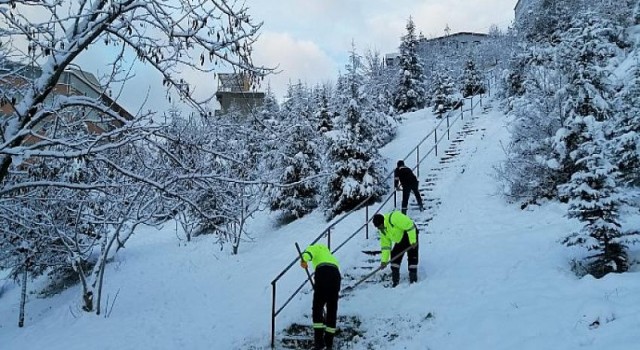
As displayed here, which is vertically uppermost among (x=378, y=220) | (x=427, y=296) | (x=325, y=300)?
(x=378, y=220)

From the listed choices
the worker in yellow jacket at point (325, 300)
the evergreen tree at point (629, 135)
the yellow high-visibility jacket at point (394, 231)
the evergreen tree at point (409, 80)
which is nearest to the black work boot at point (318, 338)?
the worker in yellow jacket at point (325, 300)

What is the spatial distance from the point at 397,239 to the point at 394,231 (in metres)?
0.17

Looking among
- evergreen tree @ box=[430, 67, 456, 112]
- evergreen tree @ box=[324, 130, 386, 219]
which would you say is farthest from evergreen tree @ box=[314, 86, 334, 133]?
evergreen tree @ box=[430, 67, 456, 112]

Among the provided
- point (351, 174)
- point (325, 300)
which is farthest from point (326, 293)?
point (351, 174)

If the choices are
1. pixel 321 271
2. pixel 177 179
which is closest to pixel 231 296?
pixel 321 271

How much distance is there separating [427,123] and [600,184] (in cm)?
2394

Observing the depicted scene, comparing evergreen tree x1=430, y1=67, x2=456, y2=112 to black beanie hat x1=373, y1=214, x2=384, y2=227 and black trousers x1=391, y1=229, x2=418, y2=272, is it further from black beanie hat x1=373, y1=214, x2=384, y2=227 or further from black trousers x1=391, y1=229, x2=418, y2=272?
black beanie hat x1=373, y1=214, x2=384, y2=227

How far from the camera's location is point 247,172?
555 cm

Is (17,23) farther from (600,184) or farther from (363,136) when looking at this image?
(363,136)

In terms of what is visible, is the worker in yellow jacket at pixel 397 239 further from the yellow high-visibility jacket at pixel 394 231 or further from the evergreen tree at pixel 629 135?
the evergreen tree at pixel 629 135

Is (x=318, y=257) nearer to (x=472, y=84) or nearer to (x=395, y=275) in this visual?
(x=395, y=275)

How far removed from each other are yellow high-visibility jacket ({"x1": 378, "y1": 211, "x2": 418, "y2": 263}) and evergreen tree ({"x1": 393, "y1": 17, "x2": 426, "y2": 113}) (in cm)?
3298

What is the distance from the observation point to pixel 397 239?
9.53 meters

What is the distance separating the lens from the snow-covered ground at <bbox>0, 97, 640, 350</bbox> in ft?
22.4
